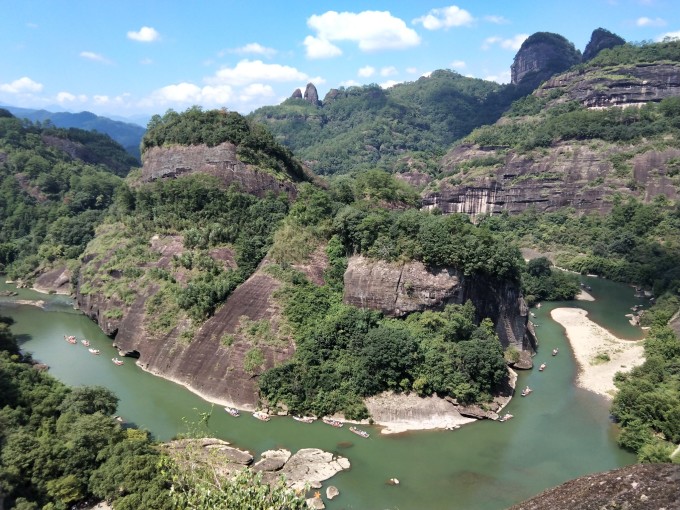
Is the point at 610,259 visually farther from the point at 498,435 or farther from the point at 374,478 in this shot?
the point at 374,478

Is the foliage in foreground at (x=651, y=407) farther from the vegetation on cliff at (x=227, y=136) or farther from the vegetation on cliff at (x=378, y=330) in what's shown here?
the vegetation on cliff at (x=227, y=136)

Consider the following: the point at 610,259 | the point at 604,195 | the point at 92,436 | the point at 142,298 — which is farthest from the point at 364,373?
the point at 604,195

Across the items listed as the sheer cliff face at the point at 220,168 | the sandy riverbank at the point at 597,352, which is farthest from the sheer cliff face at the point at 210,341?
the sandy riverbank at the point at 597,352

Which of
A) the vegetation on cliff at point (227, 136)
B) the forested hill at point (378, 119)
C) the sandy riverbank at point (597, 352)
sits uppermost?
the forested hill at point (378, 119)

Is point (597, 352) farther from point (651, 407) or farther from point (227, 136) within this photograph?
point (227, 136)

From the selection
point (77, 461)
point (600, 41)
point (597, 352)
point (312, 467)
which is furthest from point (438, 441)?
point (600, 41)

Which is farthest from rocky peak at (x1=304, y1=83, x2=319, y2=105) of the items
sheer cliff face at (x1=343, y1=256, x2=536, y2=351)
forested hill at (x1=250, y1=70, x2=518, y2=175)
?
sheer cliff face at (x1=343, y1=256, x2=536, y2=351)
